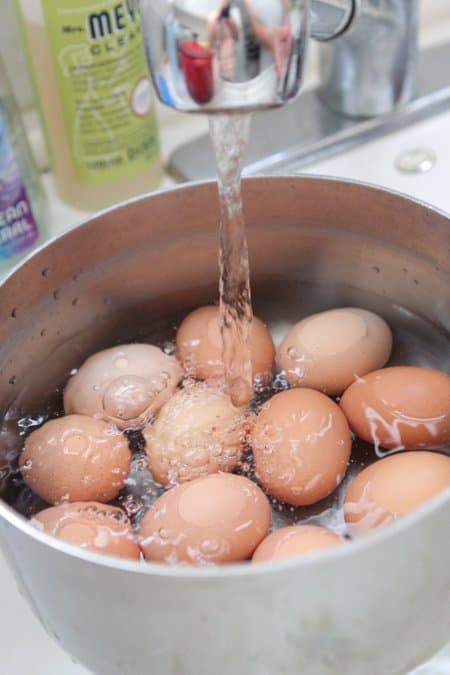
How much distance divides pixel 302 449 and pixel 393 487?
67 mm

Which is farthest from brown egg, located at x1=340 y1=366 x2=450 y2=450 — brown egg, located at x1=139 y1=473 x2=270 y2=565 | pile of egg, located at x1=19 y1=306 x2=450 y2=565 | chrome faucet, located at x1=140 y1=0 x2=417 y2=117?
chrome faucet, located at x1=140 y1=0 x2=417 y2=117

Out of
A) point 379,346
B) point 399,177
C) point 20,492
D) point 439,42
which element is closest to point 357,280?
point 379,346

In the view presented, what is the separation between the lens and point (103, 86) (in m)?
0.72

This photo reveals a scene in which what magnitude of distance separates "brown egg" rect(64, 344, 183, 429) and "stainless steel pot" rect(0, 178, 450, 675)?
29 mm

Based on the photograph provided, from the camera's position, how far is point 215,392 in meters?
0.62

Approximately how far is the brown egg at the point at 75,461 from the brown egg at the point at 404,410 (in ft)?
0.55

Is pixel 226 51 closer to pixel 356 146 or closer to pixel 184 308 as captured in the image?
pixel 184 308

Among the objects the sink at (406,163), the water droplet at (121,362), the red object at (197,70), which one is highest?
the red object at (197,70)

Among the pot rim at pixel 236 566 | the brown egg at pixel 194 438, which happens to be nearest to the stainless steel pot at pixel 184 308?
the pot rim at pixel 236 566

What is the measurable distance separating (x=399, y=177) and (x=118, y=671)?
0.53 metres

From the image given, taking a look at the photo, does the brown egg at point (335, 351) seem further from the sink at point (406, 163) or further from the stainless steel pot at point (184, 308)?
the sink at point (406, 163)

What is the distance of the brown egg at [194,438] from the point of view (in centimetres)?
57

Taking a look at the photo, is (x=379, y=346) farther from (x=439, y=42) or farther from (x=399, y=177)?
(x=439, y=42)

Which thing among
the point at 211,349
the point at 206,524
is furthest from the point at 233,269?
the point at 206,524
